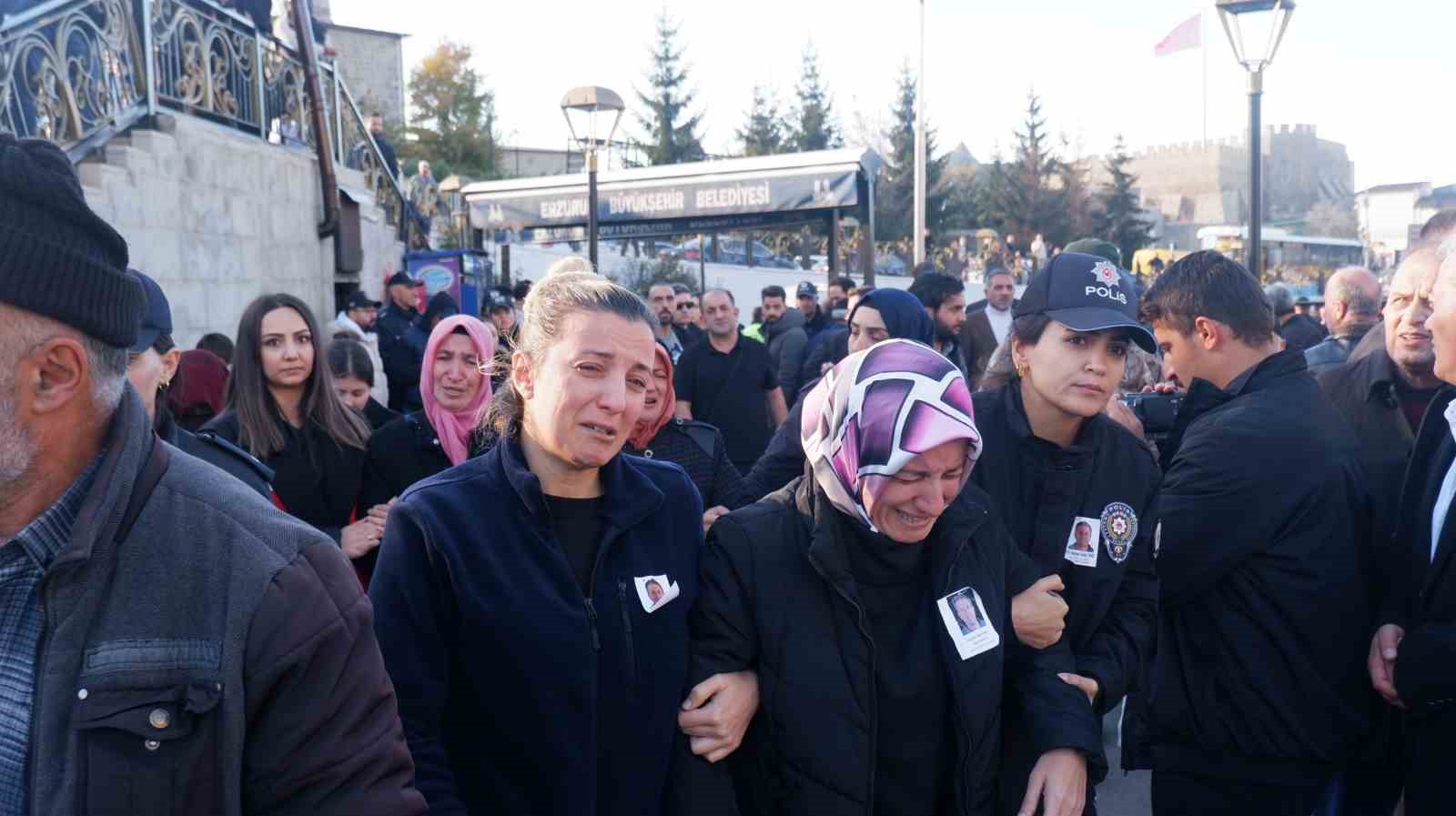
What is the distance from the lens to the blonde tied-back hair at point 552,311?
2.47m

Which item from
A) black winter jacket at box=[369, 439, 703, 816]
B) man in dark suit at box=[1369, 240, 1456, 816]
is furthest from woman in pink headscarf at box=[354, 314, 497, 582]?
man in dark suit at box=[1369, 240, 1456, 816]

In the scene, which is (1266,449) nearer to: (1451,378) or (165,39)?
(1451,378)

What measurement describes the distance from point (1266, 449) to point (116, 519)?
2.89 m

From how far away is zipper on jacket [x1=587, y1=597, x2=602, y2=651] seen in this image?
2.26m

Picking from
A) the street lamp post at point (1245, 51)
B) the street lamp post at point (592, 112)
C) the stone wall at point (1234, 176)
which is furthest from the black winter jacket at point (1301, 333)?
the stone wall at point (1234, 176)

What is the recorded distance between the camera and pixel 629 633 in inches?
90.4

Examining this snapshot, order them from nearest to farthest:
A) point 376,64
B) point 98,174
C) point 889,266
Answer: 1. point 98,174
2. point 889,266
3. point 376,64

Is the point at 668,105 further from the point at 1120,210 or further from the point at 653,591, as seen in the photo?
the point at 653,591

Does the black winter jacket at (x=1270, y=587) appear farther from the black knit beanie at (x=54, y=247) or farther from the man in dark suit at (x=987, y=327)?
the man in dark suit at (x=987, y=327)

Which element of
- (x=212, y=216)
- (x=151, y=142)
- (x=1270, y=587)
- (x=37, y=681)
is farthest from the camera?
(x=212, y=216)

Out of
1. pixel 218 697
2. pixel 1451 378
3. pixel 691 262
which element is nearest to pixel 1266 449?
pixel 1451 378

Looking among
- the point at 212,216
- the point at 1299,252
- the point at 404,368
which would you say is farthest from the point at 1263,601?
the point at 1299,252

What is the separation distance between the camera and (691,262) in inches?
1235

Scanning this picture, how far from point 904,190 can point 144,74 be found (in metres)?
41.9
